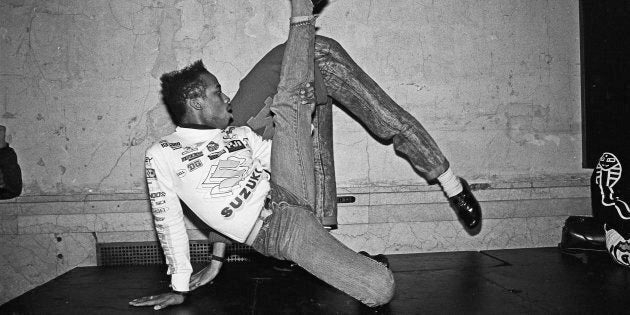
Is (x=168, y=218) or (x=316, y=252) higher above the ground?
(x=168, y=218)

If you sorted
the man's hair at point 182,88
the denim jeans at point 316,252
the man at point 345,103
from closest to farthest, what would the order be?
the denim jeans at point 316,252 < the man's hair at point 182,88 < the man at point 345,103

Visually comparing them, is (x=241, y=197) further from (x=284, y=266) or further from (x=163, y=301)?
(x=284, y=266)

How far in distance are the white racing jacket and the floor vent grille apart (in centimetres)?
133

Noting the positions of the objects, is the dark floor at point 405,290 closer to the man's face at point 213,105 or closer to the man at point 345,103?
the man at point 345,103

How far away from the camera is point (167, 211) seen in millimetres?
2350

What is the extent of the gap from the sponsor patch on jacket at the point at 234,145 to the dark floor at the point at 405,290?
788 mm

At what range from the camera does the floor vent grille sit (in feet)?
12.3

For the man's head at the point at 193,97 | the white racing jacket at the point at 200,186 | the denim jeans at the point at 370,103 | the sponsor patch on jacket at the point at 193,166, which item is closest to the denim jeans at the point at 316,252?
the white racing jacket at the point at 200,186

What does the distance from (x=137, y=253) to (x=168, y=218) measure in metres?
1.60

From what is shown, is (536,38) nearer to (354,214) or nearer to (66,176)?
(354,214)

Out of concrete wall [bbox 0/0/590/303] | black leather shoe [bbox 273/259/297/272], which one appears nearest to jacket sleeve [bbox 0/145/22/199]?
concrete wall [bbox 0/0/590/303]

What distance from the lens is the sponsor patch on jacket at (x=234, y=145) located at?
2.39 m

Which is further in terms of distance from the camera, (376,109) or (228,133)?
(376,109)

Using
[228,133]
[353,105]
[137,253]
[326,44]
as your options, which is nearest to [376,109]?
[353,105]
